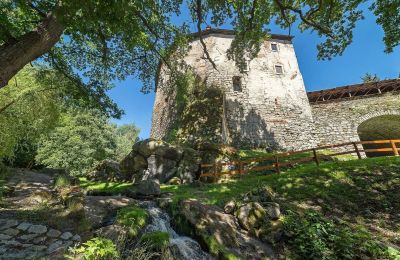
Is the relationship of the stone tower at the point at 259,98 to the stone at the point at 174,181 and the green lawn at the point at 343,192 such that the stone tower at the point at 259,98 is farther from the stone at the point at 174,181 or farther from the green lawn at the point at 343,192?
the green lawn at the point at 343,192

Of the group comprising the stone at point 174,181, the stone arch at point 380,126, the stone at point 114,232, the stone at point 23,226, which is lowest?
the stone at point 114,232

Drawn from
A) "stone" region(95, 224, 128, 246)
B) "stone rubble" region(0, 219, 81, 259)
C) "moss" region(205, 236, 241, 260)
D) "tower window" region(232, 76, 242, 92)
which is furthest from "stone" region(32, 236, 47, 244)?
"tower window" region(232, 76, 242, 92)

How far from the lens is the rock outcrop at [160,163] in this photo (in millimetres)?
12823

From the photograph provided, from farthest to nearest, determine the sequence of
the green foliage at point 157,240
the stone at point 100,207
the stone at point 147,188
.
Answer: the stone at point 147,188 → the stone at point 100,207 → the green foliage at point 157,240

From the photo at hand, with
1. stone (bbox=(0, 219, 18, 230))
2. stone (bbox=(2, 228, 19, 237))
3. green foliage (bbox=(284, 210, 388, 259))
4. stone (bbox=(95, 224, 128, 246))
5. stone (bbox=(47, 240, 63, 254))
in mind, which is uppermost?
stone (bbox=(0, 219, 18, 230))

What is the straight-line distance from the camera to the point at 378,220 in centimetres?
677

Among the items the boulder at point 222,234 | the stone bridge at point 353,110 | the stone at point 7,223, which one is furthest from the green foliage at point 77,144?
the stone bridge at point 353,110

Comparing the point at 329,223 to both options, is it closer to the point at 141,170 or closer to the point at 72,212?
the point at 72,212

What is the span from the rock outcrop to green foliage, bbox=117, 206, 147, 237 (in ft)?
21.0

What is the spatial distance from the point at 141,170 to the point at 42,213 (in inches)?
287

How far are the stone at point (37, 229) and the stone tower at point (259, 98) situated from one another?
1341 cm

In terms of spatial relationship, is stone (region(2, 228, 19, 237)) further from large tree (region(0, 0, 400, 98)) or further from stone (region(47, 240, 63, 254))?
large tree (region(0, 0, 400, 98))

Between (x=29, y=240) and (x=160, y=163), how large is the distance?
27.3 feet

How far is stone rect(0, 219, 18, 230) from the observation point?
525cm
